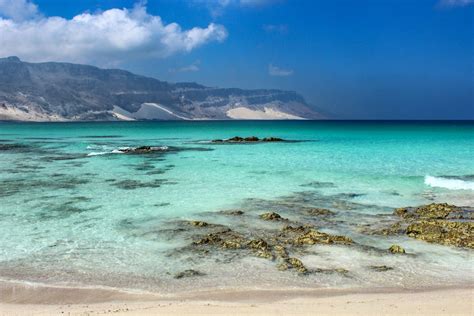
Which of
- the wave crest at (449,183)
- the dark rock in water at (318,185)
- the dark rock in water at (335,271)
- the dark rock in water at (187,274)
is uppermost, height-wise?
the wave crest at (449,183)

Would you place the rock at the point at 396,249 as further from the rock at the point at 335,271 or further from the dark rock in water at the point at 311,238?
the rock at the point at 335,271

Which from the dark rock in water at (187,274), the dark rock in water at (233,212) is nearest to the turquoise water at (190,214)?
the dark rock in water at (187,274)

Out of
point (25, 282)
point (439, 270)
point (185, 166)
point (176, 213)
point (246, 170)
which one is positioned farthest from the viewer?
point (185, 166)

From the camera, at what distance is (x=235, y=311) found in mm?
7930

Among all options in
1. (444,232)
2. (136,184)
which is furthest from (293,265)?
(136,184)

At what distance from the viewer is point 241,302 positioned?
8.44 m

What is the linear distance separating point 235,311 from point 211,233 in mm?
5372

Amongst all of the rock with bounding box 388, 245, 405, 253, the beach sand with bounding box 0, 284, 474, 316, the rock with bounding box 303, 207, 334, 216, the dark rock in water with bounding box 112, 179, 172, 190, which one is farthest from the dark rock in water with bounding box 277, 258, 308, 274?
the dark rock in water with bounding box 112, 179, 172, 190

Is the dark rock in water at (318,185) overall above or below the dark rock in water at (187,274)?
above

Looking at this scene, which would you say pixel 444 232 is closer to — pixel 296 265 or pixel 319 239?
pixel 319 239

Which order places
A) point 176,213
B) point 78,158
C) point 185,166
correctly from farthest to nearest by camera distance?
point 78,158 < point 185,166 < point 176,213

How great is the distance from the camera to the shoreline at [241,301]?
7926mm

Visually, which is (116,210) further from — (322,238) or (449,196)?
(449,196)

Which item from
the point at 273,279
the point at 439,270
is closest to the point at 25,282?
the point at 273,279
